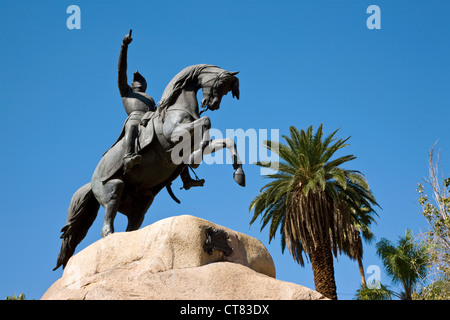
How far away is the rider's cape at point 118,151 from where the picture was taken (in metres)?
8.98

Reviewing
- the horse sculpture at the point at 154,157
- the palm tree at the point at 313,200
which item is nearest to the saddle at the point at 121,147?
the horse sculpture at the point at 154,157

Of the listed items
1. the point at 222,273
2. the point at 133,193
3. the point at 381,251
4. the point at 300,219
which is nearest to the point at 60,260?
the point at 133,193

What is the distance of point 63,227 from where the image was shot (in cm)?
966

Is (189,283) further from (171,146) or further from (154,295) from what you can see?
(171,146)

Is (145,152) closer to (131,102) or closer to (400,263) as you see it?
(131,102)

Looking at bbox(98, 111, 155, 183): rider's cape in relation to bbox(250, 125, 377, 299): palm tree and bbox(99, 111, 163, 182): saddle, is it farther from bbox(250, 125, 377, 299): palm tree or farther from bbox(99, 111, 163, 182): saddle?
bbox(250, 125, 377, 299): palm tree

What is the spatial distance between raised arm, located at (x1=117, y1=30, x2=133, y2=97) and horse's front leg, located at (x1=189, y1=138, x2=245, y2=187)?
2370 mm

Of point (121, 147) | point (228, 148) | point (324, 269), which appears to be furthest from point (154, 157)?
point (324, 269)

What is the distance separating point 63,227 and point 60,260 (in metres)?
0.57

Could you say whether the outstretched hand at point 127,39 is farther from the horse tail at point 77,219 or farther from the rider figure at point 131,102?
the horse tail at point 77,219

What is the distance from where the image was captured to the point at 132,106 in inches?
384
